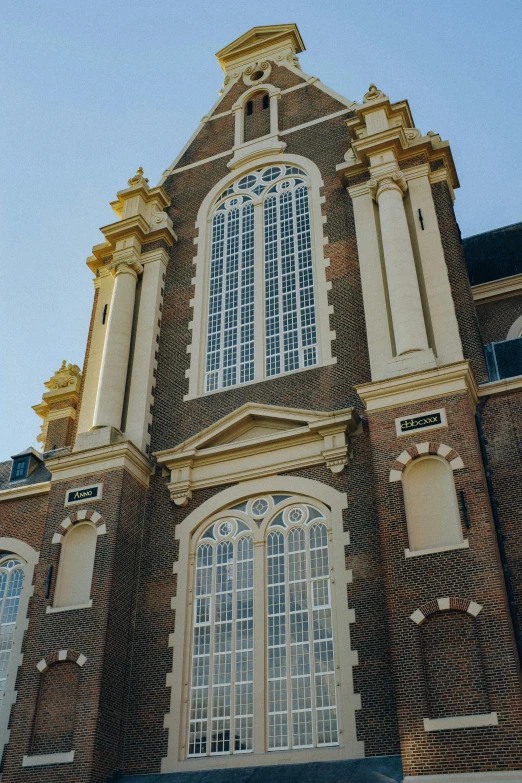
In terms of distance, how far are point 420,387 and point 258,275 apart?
A: 817 centimetres

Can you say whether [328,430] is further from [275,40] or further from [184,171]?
[275,40]

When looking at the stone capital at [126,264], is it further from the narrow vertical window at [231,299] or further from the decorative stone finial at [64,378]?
the decorative stone finial at [64,378]

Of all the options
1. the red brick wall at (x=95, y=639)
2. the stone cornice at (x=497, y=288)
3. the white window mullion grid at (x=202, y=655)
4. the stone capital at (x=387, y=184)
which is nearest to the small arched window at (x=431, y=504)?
the white window mullion grid at (x=202, y=655)

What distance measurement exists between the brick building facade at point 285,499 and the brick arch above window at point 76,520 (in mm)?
57

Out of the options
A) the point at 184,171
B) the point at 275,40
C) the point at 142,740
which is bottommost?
the point at 142,740

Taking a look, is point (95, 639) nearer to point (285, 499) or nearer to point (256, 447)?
point (285, 499)

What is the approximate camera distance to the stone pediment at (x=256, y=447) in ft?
67.3

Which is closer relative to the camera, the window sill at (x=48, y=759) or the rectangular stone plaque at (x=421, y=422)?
the window sill at (x=48, y=759)

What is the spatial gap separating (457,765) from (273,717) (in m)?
4.72

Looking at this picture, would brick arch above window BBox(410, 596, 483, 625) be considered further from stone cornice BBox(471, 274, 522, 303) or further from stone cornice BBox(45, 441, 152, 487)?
stone cornice BBox(471, 274, 522, 303)

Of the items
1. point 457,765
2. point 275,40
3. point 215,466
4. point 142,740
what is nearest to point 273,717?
point 142,740

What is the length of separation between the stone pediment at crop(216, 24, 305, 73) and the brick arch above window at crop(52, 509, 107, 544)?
2006 cm

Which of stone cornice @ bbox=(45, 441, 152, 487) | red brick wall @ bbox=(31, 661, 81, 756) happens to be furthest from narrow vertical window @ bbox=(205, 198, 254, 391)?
red brick wall @ bbox=(31, 661, 81, 756)

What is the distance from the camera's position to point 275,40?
3284 cm
